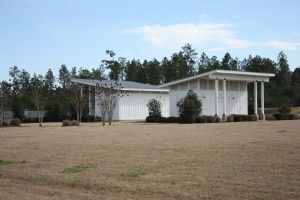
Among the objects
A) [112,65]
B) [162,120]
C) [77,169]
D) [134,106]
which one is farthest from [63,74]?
[77,169]

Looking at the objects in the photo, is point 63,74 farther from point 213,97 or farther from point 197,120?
point 197,120

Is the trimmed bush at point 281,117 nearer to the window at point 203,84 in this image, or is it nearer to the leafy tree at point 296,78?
the window at point 203,84

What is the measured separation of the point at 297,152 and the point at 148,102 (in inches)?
1177

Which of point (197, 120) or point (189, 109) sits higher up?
point (189, 109)

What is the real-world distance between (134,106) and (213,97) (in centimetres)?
908

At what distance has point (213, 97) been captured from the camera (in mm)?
42844

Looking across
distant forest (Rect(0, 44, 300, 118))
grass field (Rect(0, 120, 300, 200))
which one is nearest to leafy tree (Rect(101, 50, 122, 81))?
distant forest (Rect(0, 44, 300, 118))

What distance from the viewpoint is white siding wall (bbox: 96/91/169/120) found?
39.1 m

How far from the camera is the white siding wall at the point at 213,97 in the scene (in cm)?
4203

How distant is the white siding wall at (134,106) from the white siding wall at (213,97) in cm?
147

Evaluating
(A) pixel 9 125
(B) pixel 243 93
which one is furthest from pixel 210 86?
(A) pixel 9 125

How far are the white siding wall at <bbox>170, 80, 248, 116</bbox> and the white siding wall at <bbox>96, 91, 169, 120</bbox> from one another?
147 cm

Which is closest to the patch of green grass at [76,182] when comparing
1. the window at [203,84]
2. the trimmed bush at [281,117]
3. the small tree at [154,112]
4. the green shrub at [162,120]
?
the green shrub at [162,120]

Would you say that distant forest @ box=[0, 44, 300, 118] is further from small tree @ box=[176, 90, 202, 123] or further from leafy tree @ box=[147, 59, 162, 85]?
small tree @ box=[176, 90, 202, 123]
